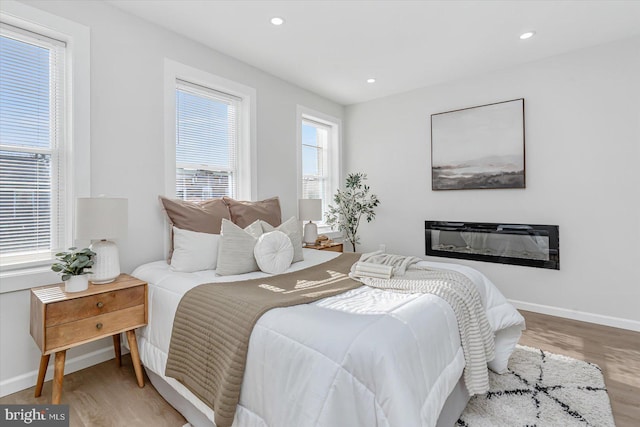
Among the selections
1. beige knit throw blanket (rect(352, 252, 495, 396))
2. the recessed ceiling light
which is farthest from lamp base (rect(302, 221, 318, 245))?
the recessed ceiling light

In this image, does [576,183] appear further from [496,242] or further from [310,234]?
[310,234]

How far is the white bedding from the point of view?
1.08 m

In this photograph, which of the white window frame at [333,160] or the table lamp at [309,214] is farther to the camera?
the white window frame at [333,160]

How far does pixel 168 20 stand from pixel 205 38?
1.13ft

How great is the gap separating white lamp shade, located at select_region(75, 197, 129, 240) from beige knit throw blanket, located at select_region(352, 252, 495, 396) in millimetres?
1599

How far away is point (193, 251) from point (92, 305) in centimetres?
67

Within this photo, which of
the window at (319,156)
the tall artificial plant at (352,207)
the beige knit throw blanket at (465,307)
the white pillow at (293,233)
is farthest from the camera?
the tall artificial plant at (352,207)

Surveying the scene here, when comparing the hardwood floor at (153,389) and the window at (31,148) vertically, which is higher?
the window at (31,148)

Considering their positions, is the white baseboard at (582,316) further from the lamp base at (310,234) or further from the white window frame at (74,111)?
the white window frame at (74,111)

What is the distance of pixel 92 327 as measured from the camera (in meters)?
1.84

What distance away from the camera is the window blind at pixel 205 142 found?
296 cm

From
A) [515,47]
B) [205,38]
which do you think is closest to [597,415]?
[515,47]

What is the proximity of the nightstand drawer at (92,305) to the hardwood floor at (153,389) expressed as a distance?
55 centimetres

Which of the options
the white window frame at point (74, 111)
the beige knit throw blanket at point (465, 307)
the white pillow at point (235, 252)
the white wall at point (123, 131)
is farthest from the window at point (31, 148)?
the beige knit throw blanket at point (465, 307)
